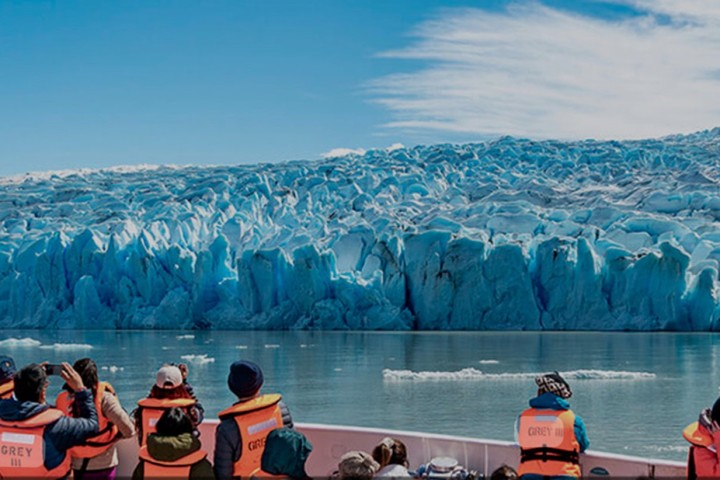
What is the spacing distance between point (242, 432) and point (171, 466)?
22cm

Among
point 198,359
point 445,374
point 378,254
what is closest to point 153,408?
point 445,374

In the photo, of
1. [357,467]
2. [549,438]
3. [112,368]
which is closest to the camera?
[357,467]

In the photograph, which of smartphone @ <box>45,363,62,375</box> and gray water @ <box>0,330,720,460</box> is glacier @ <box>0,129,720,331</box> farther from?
smartphone @ <box>45,363,62,375</box>

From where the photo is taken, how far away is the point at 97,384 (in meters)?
2.85

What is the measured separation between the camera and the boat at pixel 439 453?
119 inches

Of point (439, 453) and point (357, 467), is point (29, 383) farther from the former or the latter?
point (439, 453)

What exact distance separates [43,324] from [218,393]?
1454 centimetres

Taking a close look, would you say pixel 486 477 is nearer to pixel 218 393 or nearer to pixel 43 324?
pixel 218 393

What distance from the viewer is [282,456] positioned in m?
2.42

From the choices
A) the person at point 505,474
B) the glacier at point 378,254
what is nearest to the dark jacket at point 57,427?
the person at point 505,474

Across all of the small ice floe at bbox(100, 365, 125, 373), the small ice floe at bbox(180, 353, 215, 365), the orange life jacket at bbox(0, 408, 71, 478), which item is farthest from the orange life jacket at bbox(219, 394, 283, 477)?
the small ice floe at bbox(180, 353, 215, 365)

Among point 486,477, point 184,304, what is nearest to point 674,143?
point 184,304

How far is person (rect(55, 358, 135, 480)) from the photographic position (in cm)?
283

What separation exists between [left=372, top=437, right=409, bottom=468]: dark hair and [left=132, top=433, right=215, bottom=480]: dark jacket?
1.96ft
